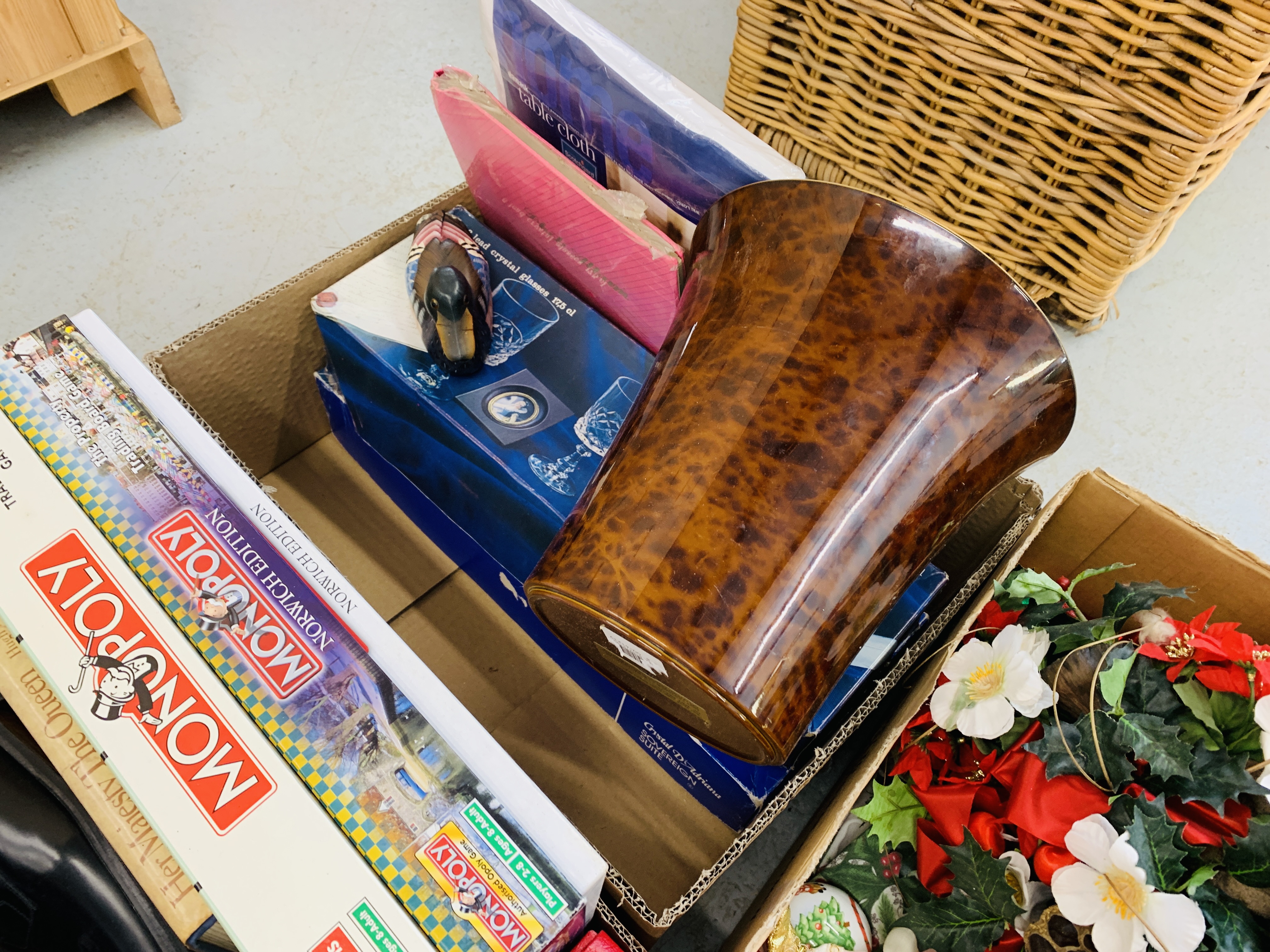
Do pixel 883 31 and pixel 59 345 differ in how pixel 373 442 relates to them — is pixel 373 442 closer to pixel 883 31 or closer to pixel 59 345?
pixel 59 345

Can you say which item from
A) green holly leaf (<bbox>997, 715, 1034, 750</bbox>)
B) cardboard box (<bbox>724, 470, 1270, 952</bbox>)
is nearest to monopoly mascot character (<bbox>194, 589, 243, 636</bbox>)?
cardboard box (<bbox>724, 470, 1270, 952</bbox>)

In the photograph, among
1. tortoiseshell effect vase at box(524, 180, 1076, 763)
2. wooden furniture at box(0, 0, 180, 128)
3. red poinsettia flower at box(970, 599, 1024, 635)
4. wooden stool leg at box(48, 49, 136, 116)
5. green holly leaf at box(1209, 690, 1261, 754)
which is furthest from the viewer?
wooden stool leg at box(48, 49, 136, 116)

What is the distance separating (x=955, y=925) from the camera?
549 millimetres

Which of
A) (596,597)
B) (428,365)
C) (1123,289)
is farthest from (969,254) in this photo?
(1123,289)

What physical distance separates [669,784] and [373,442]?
395mm

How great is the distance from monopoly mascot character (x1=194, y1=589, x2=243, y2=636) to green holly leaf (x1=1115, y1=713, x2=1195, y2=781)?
21.1 inches

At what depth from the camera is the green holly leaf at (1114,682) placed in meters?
0.57

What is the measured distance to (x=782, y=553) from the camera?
45cm

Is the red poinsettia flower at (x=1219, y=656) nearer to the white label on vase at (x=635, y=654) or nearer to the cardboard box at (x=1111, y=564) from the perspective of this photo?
the cardboard box at (x=1111, y=564)

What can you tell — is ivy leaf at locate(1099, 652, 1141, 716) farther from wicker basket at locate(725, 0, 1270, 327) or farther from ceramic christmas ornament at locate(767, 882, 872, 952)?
wicker basket at locate(725, 0, 1270, 327)

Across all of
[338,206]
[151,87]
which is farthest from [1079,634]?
[151,87]

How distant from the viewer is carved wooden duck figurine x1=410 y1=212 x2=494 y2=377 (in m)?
0.67

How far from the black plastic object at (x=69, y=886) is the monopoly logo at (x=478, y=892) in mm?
217

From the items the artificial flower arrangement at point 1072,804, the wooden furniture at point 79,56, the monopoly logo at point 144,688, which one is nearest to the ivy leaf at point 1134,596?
the artificial flower arrangement at point 1072,804
